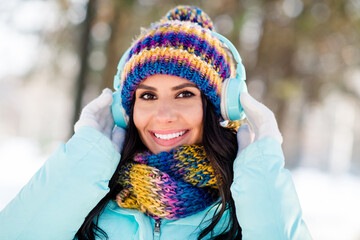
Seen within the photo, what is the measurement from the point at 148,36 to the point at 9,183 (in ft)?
23.8

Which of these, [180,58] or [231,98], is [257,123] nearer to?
[231,98]

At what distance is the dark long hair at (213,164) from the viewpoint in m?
1.95

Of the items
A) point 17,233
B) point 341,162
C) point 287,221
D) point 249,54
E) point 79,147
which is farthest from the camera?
point 341,162

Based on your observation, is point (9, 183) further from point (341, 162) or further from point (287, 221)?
point (341, 162)

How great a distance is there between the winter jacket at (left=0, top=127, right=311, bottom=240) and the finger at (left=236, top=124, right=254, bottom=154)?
0.17 metres

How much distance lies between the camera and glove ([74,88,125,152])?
7.02 ft

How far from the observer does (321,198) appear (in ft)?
32.0

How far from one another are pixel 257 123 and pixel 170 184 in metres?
0.61

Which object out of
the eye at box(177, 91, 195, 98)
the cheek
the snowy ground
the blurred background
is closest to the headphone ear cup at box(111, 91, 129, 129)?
the cheek

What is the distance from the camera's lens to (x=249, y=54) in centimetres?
786

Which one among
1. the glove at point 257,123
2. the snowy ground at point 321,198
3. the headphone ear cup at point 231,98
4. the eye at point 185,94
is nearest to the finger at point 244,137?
the glove at point 257,123

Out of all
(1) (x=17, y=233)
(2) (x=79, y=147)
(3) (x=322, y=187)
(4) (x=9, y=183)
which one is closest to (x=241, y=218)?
(2) (x=79, y=147)

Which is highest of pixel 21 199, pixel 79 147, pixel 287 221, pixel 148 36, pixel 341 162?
pixel 148 36

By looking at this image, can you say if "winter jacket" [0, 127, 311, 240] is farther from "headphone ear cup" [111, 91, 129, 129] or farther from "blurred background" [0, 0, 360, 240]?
"blurred background" [0, 0, 360, 240]
